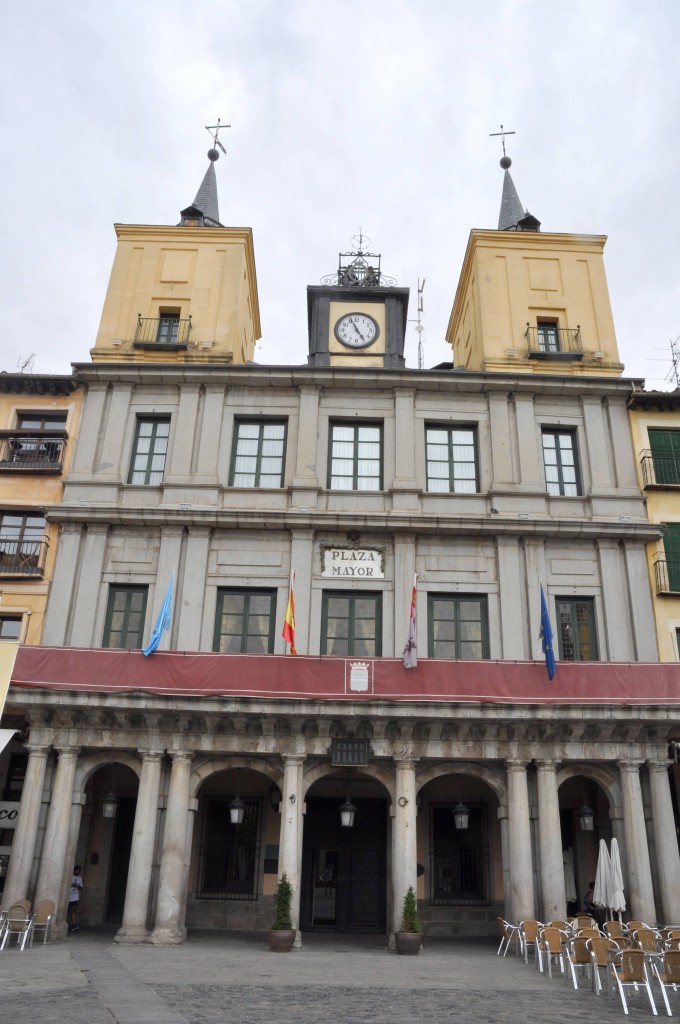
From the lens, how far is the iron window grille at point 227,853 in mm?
21656

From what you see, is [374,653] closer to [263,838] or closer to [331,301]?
[263,838]

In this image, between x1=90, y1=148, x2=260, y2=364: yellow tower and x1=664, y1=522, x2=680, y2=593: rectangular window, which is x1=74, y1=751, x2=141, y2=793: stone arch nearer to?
x1=90, y1=148, x2=260, y2=364: yellow tower

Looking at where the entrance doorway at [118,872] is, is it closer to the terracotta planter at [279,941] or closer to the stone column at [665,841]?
the terracotta planter at [279,941]

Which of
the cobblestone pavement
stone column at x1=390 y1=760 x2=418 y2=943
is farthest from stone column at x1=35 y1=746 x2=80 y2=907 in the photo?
stone column at x1=390 y1=760 x2=418 y2=943

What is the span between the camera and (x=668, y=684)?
782 inches

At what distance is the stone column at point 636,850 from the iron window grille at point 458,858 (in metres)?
4.21

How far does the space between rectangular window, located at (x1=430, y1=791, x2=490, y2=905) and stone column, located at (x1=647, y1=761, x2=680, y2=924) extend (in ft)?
15.4

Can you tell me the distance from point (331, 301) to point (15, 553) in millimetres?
12850

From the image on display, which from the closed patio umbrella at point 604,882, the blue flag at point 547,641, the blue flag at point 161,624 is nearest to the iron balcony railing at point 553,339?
the blue flag at point 547,641

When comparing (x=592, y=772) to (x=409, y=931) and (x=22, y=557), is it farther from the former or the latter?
(x=22, y=557)

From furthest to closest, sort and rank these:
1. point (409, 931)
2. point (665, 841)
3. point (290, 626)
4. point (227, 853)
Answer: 1. point (227, 853)
2. point (290, 626)
3. point (665, 841)
4. point (409, 931)

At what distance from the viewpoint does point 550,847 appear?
1897 cm

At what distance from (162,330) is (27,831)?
1570 cm

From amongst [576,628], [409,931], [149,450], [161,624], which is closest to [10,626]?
[161,624]
